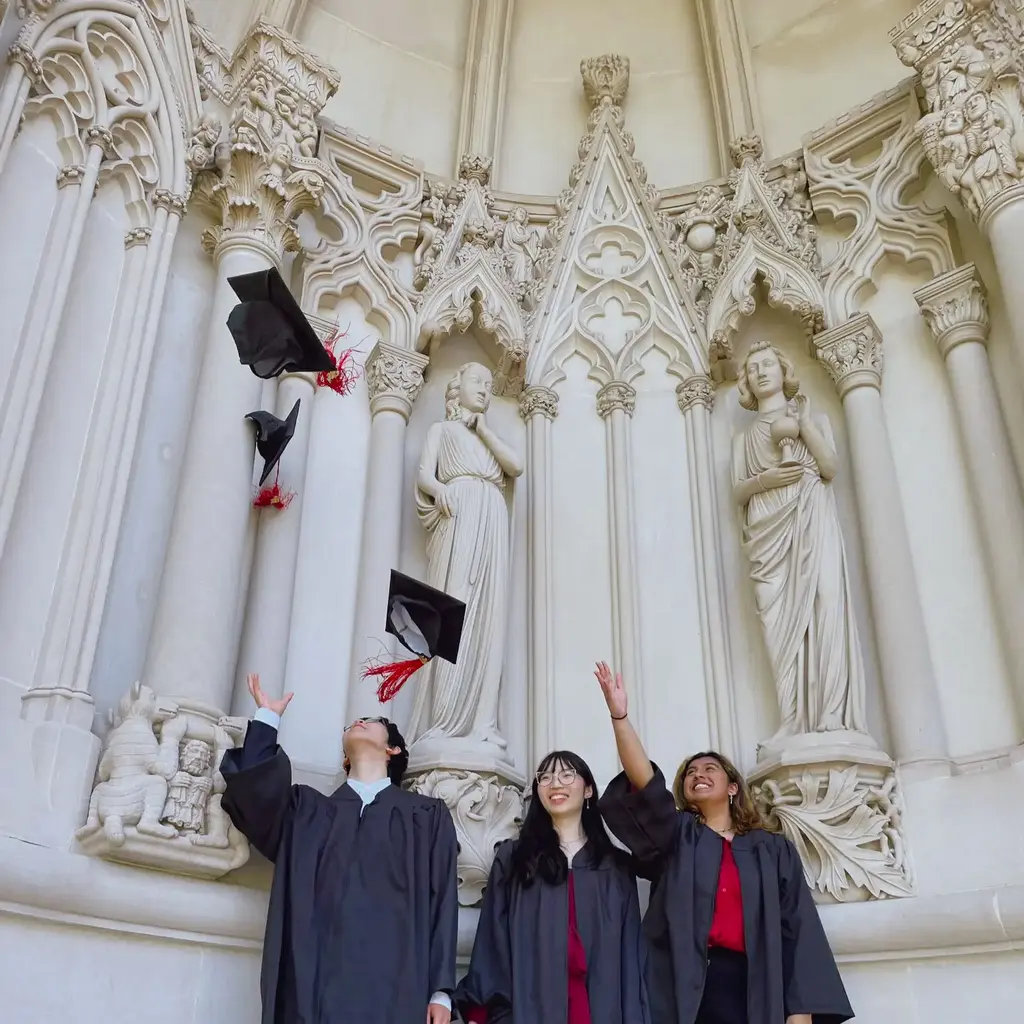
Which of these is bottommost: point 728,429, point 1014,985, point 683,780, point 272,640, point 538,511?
point 1014,985

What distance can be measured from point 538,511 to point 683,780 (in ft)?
6.48

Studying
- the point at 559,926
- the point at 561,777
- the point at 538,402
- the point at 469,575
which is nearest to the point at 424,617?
the point at 469,575

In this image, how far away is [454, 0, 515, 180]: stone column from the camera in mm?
6488

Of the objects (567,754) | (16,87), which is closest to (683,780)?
(567,754)

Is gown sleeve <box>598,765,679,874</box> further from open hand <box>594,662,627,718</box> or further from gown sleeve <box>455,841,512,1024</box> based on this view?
gown sleeve <box>455,841,512,1024</box>

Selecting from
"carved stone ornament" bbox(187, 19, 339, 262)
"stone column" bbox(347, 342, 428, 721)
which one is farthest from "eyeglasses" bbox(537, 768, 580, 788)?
"carved stone ornament" bbox(187, 19, 339, 262)

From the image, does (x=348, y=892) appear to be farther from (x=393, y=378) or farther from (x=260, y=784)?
(x=393, y=378)

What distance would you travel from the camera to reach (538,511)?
5242 millimetres

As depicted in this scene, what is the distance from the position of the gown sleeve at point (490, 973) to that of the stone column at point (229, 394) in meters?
1.28

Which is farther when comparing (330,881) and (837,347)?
(837,347)

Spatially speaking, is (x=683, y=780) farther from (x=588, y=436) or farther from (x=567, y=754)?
(x=588, y=436)

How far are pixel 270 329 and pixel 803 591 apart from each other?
8.08ft

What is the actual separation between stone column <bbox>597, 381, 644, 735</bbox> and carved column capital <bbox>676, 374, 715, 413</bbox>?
0.26 metres

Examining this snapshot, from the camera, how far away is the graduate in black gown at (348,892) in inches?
115
